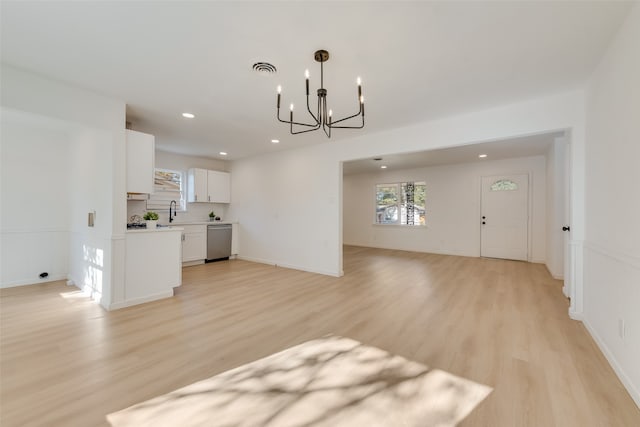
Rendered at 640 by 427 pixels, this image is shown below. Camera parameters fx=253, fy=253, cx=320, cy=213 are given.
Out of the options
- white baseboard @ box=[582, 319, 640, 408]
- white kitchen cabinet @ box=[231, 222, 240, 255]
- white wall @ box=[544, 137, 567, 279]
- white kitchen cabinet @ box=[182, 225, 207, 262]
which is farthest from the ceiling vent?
white wall @ box=[544, 137, 567, 279]

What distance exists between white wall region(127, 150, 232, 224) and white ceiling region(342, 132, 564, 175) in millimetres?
3630

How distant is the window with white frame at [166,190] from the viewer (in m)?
5.63

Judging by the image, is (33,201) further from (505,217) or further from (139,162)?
(505,217)

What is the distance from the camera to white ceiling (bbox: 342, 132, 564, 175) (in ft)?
15.4

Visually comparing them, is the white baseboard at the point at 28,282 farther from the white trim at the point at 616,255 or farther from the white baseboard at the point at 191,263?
the white trim at the point at 616,255

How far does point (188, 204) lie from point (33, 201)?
2.54 meters

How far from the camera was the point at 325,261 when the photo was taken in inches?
195

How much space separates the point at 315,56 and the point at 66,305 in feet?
13.6

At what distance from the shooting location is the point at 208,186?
245 inches

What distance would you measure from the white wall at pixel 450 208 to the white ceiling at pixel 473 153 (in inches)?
11.3

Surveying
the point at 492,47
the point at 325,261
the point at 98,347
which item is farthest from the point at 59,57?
the point at 325,261

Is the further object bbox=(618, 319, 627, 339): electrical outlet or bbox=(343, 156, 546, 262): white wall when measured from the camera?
bbox=(343, 156, 546, 262): white wall

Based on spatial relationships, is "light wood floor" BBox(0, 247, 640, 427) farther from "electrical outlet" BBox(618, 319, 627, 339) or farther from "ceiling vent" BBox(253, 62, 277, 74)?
"ceiling vent" BBox(253, 62, 277, 74)

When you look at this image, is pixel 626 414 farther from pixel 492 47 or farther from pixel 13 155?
pixel 13 155
